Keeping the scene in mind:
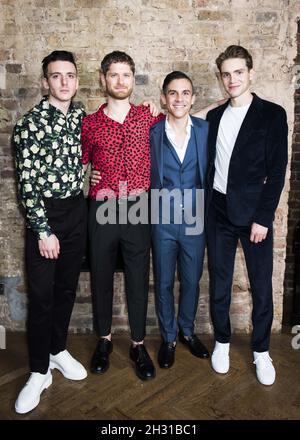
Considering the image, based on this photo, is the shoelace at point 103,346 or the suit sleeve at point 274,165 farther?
the shoelace at point 103,346

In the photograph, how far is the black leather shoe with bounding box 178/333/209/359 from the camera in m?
2.94

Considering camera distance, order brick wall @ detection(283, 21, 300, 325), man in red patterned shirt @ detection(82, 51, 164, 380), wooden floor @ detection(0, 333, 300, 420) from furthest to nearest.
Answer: brick wall @ detection(283, 21, 300, 325)
man in red patterned shirt @ detection(82, 51, 164, 380)
wooden floor @ detection(0, 333, 300, 420)

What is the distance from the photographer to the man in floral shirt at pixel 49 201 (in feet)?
7.49

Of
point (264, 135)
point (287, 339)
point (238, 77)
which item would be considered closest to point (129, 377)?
point (287, 339)

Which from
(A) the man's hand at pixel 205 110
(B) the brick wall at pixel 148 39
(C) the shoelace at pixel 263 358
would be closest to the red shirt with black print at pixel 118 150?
(A) the man's hand at pixel 205 110

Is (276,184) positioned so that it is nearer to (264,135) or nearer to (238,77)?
(264,135)

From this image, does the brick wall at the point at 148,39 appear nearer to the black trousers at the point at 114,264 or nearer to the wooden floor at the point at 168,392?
the black trousers at the point at 114,264

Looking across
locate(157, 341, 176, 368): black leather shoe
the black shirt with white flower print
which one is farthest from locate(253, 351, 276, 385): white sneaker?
the black shirt with white flower print

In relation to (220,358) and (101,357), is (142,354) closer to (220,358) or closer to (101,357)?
(101,357)

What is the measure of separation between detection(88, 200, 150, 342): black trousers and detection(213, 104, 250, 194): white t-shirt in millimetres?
547

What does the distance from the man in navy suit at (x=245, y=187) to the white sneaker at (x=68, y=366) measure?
88 cm

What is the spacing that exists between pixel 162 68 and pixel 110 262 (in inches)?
53.9

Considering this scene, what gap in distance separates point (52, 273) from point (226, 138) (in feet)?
4.29

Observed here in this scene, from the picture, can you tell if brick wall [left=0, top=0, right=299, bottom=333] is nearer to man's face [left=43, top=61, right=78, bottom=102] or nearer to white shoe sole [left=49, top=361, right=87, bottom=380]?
man's face [left=43, top=61, right=78, bottom=102]
